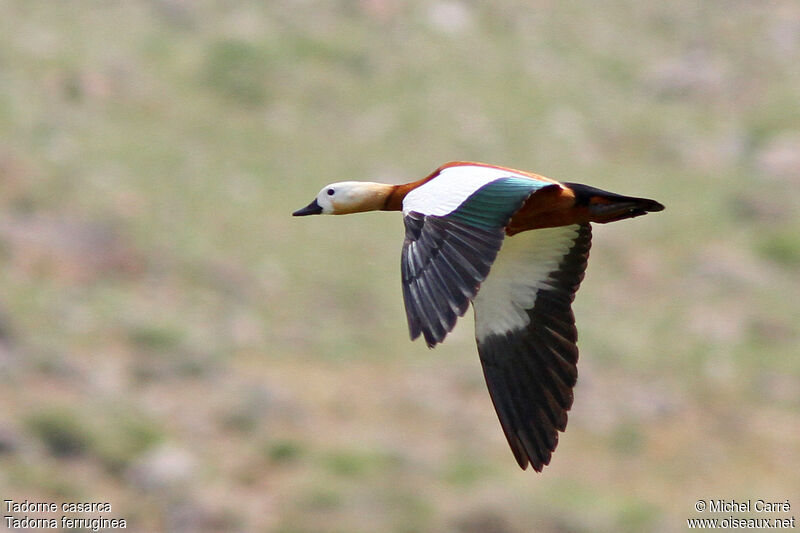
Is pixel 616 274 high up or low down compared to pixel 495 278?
up

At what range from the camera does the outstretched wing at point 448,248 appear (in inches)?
255

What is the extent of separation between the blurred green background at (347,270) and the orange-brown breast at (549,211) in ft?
23.9

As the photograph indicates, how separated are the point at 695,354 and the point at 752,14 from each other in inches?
448

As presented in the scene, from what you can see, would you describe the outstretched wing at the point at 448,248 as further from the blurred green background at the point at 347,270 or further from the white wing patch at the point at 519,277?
the blurred green background at the point at 347,270

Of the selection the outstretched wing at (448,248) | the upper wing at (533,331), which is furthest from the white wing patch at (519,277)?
the outstretched wing at (448,248)

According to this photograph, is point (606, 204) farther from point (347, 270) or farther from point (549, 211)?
point (347, 270)

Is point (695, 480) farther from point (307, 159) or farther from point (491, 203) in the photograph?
point (491, 203)

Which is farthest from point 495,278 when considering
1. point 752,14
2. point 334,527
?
point 752,14

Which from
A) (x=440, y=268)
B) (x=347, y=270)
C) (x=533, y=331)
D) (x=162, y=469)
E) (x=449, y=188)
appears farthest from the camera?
(x=347, y=270)

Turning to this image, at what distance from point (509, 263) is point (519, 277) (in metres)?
0.11

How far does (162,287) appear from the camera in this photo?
18250 mm

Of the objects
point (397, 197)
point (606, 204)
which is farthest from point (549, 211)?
point (397, 197)

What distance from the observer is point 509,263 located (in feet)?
29.3

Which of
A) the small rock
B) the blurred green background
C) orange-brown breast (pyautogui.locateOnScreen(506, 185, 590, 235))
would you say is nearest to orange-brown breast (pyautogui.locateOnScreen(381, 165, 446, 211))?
orange-brown breast (pyautogui.locateOnScreen(506, 185, 590, 235))
